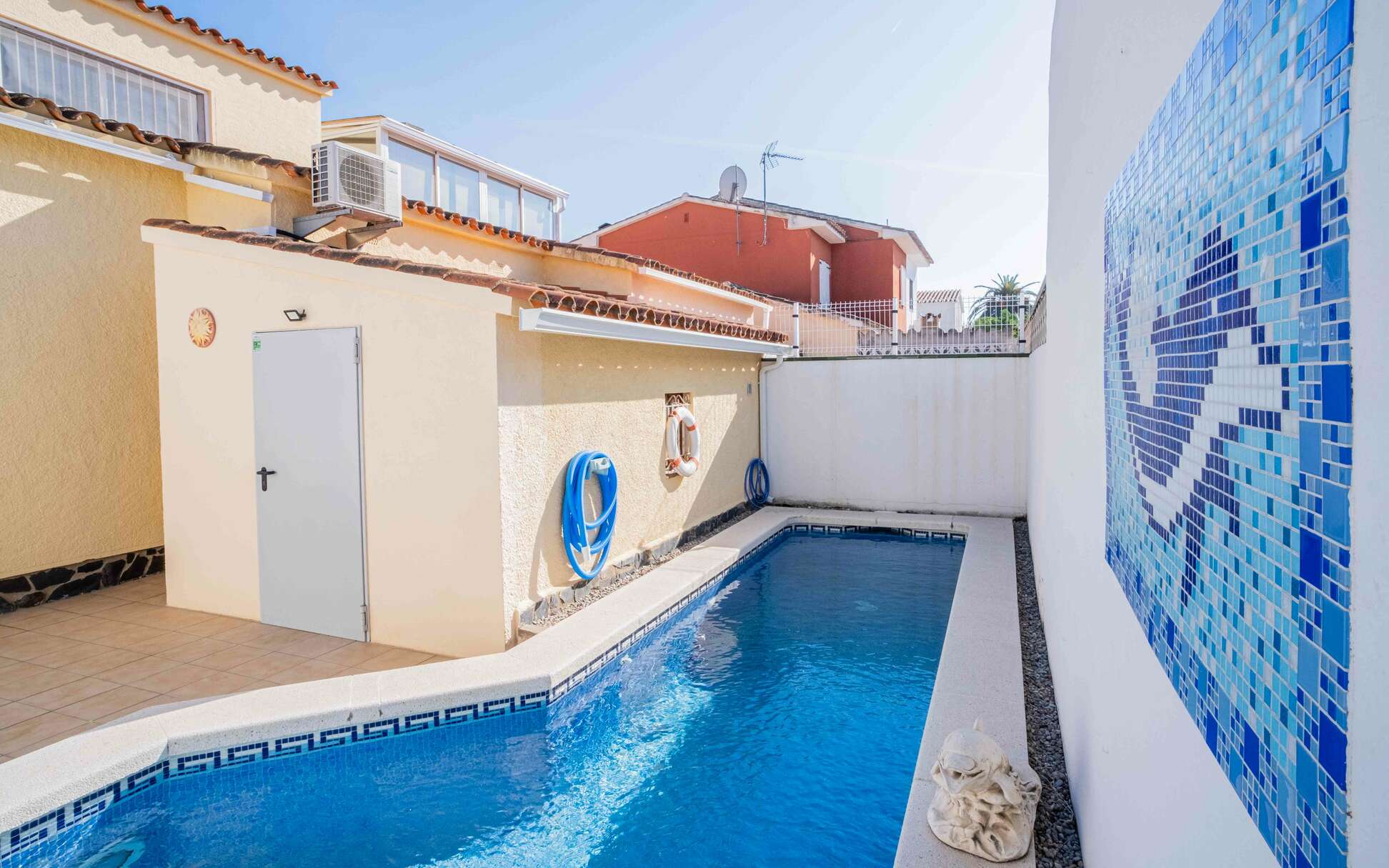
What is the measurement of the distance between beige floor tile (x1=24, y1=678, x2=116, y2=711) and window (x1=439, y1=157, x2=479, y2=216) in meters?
9.21

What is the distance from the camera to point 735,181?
2350 centimetres

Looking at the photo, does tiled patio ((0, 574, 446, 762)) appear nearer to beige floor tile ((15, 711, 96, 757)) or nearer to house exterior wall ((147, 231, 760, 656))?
beige floor tile ((15, 711, 96, 757))

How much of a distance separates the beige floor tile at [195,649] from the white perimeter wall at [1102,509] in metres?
7.04

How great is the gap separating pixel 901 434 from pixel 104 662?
12.1 meters

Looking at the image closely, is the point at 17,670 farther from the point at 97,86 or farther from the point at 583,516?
the point at 97,86

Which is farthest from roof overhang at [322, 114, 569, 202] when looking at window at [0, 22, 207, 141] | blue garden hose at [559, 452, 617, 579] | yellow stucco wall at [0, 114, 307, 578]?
blue garden hose at [559, 452, 617, 579]

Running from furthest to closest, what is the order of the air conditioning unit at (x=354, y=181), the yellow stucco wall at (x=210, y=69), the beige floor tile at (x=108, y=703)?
the yellow stucco wall at (x=210, y=69)
the air conditioning unit at (x=354, y=181)
the beige floor tile at (x=108, y=703)

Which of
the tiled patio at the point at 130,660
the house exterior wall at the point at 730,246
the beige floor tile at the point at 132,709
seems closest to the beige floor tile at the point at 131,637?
the tiled patio at the point at 130,660

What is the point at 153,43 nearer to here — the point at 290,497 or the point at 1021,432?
the point at 290,497

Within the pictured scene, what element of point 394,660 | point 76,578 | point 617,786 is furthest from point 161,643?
point 617,786

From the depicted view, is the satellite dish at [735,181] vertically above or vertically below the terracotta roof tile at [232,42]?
above

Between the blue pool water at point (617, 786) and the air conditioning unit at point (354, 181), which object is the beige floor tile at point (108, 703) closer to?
the blue pool water at point (617, 786)

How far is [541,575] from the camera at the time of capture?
26.2 feet

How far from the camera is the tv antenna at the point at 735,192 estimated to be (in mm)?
23438
